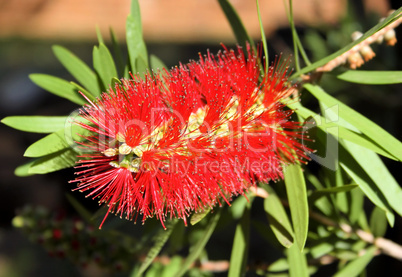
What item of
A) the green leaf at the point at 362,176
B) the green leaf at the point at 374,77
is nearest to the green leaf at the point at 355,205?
the green leaf at the point at 362,176

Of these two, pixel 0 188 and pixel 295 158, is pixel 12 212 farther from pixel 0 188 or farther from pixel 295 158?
pixel 295 158

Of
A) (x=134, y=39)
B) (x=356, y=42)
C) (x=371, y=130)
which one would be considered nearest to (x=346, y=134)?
(x=371, y=130)

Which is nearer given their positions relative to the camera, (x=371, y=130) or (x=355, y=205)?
(x=371, y=130)

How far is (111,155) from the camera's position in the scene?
2.11ft

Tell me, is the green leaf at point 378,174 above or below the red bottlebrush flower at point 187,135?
below

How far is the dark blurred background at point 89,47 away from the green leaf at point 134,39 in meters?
0.69

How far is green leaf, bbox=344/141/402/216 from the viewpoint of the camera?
67cm

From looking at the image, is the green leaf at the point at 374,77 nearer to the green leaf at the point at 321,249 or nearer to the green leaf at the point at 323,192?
the green leaf at the point at 323,192

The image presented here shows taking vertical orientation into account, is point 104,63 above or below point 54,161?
above

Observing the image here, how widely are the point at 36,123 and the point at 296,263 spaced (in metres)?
0.52

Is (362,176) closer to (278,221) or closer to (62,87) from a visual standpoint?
A: (278,221)

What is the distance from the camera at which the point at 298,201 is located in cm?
66

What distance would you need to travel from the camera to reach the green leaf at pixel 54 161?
2.29ft

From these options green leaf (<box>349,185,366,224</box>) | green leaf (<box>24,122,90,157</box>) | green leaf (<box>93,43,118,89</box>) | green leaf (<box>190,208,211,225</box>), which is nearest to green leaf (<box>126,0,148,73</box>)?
green leaf (<box>93,43,118,89</box>)
